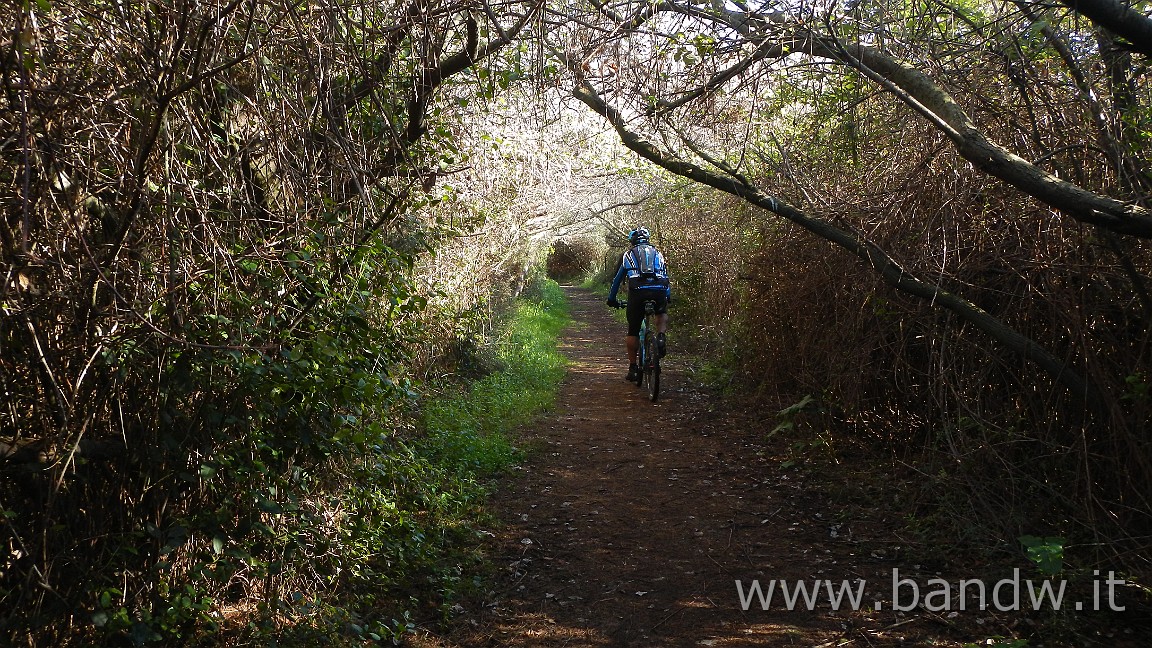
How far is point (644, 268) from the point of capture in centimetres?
1040

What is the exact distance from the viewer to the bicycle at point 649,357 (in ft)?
33.9

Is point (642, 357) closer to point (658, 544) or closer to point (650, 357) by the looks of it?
point (650, 357)

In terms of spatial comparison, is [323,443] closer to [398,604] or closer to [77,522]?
[77,522]

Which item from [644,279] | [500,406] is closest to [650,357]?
[644,279]

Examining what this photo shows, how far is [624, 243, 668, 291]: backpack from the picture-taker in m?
10.4

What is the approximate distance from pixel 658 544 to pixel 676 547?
0.14 metres

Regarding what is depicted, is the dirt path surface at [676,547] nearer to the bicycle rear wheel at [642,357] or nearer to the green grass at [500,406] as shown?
the green grass at [500,406]

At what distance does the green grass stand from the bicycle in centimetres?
135

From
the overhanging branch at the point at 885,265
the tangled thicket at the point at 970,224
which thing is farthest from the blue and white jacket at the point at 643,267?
the overhanging branch at the point at 885,265

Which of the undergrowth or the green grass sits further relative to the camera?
the green grass

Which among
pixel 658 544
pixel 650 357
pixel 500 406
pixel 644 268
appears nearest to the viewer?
pixel 658 544

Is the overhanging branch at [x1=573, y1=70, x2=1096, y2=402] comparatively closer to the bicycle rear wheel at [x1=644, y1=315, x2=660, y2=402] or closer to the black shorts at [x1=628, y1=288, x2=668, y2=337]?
the black shorts at [x1=628, y1=288, x2=668, y2=337]

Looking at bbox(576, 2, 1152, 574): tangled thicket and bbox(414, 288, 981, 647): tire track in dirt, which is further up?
bbox(576, 2, 1152, 574): tangled thicket

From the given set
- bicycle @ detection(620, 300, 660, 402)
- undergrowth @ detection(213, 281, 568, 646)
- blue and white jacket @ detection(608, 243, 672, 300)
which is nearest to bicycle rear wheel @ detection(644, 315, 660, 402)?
bicycle @ detection(620, 300, 660, 402)
